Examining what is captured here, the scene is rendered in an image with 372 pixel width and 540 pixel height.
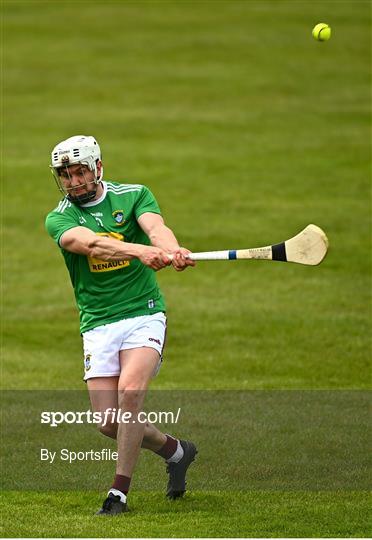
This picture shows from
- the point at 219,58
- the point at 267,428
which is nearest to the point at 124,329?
the point at 267,428

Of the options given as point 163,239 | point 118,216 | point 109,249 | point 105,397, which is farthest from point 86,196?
point 105,397

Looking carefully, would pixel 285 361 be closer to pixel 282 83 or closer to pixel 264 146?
pixel 264 146

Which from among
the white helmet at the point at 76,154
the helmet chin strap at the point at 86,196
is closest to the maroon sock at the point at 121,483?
the helmet chin strap at the point at 86,196

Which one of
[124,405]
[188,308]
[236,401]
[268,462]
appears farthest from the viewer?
[188,308]

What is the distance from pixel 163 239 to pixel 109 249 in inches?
18.4

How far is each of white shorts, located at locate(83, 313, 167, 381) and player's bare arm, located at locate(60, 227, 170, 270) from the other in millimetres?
562

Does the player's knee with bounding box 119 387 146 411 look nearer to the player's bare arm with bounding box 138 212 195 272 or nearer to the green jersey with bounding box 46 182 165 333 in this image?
the green jersey with bounding box 46 182 165 333

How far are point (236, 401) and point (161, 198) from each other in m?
13.3

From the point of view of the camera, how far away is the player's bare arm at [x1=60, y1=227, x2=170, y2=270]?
9562 millimetres

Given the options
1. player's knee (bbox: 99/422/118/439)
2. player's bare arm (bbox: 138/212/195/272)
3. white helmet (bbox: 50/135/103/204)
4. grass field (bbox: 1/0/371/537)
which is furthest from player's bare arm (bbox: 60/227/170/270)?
grass field (bbox: 1/0/371/537)

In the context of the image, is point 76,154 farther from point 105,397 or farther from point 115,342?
point 105,397

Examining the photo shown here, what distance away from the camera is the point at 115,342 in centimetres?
983

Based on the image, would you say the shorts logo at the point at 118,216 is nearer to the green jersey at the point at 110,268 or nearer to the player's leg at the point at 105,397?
the green jersey at the point at 110,268

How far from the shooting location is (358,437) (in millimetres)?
12375
